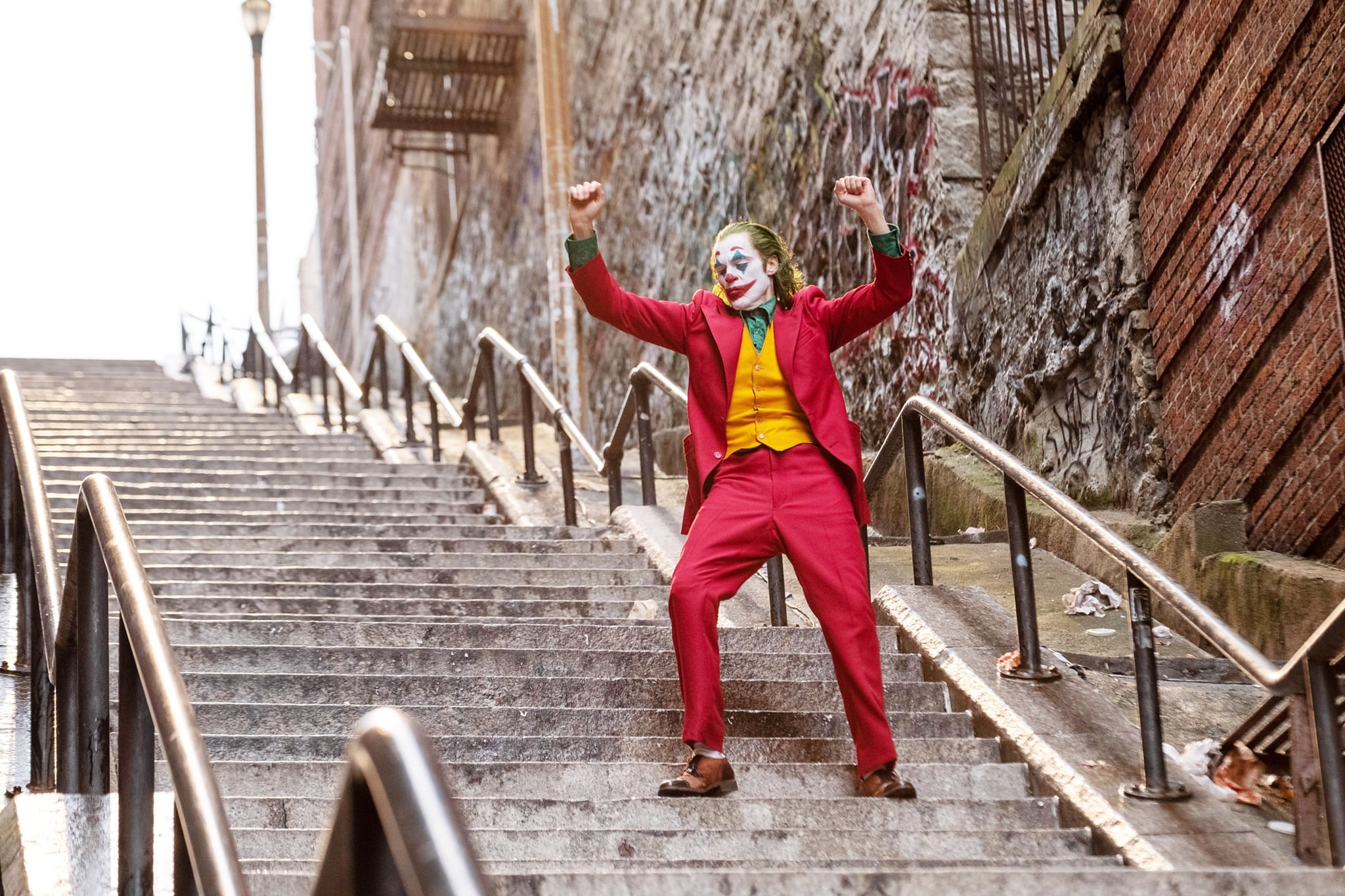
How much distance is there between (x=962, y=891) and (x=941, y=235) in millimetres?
4919

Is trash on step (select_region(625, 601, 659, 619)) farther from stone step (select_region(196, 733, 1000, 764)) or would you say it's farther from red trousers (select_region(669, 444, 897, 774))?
red trousers (select_region(669, 444, 897, 774))

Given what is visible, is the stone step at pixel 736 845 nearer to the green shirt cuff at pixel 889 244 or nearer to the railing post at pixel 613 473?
the green shirt cuff at pixel 889 244

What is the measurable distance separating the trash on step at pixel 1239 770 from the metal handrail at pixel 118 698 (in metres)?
2.31

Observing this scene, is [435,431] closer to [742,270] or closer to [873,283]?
[742,270]

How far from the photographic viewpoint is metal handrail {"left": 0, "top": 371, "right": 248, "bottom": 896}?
1838 mm

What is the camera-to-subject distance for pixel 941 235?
690cm

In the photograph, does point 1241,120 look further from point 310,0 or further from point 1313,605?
point 310,0

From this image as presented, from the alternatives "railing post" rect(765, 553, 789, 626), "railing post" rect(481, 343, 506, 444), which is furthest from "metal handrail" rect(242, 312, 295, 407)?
"railing post" rect(765, 553, 789, 626)

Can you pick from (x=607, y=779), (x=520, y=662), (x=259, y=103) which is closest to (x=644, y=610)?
(x=520, y=662)

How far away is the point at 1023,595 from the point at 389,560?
285cm

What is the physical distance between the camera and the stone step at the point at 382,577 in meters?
5.17

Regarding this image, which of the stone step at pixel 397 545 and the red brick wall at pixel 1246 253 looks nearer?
the red brick wall at pixel 1246 253

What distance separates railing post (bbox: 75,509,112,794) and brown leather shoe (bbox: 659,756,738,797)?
119 centimetres

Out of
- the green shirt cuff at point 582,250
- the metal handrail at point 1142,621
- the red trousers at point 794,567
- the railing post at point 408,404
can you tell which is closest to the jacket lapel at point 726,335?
the red trousers at point 794,567
